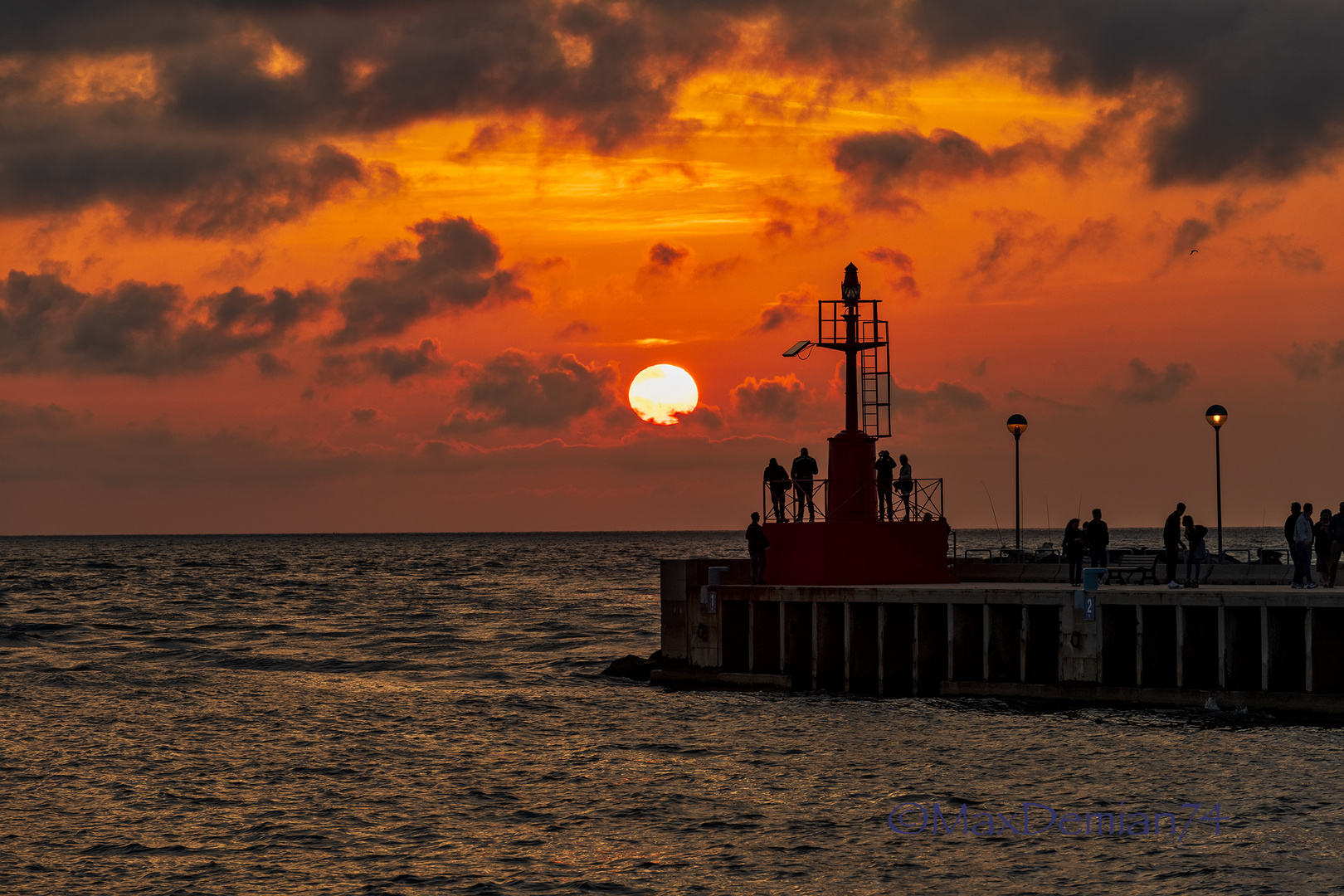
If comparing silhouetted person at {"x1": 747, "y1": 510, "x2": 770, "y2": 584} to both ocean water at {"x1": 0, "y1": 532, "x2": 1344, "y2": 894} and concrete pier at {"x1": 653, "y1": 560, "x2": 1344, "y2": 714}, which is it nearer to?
concrete pier at {"x1": 653, "y1": 560, "x2": 1344, "y2": 714}

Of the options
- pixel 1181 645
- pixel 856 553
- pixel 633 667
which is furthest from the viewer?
pixel 633 667

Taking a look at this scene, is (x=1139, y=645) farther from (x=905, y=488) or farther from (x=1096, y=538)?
(x=905, y=488)

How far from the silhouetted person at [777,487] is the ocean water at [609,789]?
4.81 m

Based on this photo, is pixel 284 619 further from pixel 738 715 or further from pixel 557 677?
pixel 738 715

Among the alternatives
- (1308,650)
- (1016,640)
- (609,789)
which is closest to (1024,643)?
(1016,640)

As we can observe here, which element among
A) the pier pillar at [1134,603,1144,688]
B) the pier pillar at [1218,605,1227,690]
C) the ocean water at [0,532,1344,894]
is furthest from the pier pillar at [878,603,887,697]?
the pier pillar at [1218,605,1227,690]

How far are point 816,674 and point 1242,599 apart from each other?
28.7ft

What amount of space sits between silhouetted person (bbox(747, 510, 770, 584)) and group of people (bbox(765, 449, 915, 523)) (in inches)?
46.2

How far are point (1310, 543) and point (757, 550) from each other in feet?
36.8

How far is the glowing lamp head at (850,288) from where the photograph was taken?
104ft

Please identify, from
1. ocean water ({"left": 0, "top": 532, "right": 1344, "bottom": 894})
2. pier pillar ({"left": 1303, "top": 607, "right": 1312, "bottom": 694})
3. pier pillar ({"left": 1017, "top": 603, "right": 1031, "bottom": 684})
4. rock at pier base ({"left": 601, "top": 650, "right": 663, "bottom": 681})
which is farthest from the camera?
rock at pier base ({"left": 601, "top": 650, "right": 663, "bottom": 681})

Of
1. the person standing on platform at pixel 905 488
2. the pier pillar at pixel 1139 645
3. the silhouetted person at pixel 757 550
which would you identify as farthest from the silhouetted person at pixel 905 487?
the pier pillar at pixel 1139 645

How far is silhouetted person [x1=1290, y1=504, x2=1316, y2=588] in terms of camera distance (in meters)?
25.5

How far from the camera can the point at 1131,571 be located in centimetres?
2981
